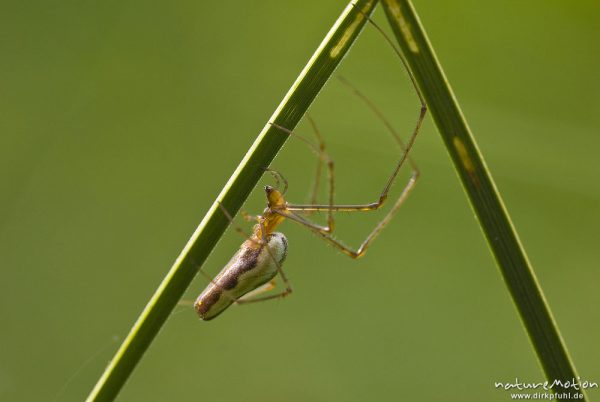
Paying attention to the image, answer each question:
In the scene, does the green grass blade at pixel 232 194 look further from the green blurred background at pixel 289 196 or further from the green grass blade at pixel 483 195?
the green blurred background at pixel 289 196

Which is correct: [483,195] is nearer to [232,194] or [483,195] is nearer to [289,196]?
[232,194]

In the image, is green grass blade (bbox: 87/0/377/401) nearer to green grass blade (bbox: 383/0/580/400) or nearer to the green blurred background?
green grass blade (bbox: 383/0/580/400)

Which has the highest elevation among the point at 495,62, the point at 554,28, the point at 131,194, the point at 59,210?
the point at 554,28

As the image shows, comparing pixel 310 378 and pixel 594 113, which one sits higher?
pixel 594 113

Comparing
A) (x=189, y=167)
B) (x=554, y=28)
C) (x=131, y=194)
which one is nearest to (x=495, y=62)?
(x=554, y=28)

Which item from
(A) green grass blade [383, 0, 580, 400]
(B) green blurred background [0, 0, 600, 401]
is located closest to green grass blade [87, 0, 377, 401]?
(A) green grass blade [383, 0, 580, 400]

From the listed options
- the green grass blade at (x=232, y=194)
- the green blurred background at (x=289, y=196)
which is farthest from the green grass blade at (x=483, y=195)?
the green blurred background at (x=289, y=196)

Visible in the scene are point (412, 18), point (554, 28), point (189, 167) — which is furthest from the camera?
point (189, 167)

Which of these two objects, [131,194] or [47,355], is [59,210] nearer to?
[131,194]

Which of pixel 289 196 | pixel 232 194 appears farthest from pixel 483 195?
pixel 289 196
